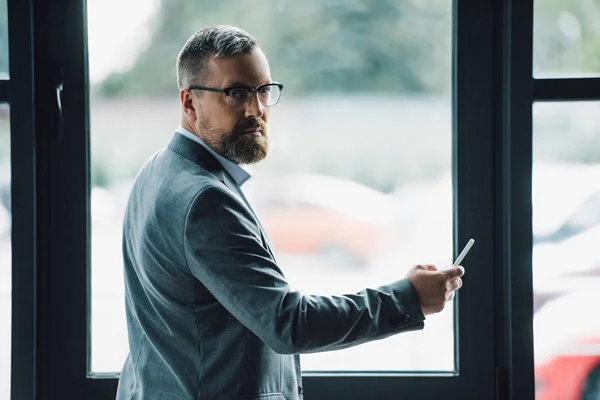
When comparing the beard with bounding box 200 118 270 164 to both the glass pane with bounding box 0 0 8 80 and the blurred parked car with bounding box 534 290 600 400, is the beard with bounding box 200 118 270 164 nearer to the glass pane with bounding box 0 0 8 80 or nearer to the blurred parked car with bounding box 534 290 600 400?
the glass pane with bounding box 0 0 8 80

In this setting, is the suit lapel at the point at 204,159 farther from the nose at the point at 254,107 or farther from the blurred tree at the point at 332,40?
the blurred tree at the point at 332,40

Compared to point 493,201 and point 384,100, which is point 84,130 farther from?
point 493,201

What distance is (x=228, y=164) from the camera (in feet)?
4.03

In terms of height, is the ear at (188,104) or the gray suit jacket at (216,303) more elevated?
the ear at (188,104)

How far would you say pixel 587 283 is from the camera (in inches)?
64.5

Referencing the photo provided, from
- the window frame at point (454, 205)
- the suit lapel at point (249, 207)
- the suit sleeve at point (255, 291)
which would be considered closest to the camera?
the suit sleeve at point (255, 291)

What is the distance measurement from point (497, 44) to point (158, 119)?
0.86 meters

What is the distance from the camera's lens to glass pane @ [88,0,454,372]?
164cm

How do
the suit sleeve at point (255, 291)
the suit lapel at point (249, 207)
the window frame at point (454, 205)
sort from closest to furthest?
the suit sleeve at point (255, 291) < the suit lapel at point (249, 207) < the window frame at point (454, 205)

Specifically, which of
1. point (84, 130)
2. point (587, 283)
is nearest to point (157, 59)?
point (84, 130)

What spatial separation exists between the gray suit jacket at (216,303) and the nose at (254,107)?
11 centimetres

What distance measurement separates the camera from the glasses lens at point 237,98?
1193mm

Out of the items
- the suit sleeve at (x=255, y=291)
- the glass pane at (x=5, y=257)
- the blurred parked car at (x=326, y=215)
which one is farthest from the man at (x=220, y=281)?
the glass pane at (x=5, y=257)

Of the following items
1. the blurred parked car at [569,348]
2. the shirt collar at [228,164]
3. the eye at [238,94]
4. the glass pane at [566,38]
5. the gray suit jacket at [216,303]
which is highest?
the glass pane at [566,38]
